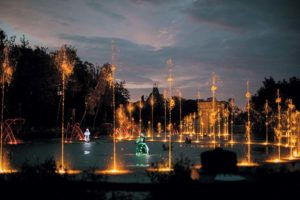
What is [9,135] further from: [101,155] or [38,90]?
[101,155]

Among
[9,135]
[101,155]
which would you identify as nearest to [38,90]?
[9,135]

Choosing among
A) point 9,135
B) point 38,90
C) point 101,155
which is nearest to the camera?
point 101,155

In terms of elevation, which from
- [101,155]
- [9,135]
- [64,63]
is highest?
[64,63]

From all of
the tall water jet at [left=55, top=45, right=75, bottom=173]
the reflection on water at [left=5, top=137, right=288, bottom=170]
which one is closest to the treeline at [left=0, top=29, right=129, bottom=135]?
the tall water jet at [left=55, top=45, right=75, bottom=173]

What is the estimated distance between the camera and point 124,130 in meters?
87.2

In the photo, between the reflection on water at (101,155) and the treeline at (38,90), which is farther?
the treeline at (38,90)

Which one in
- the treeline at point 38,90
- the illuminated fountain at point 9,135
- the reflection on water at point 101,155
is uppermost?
the treeline at point 38,90

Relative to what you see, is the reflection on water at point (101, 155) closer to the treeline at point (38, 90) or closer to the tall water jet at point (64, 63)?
the treeline at point (38, 90)

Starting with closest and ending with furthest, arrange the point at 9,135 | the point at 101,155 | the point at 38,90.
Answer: the point at 101,155 < the point at 9,135 < the point at 38,90

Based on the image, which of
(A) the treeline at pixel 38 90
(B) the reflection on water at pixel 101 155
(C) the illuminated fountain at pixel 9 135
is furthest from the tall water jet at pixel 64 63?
(B) the reflection on water at pixel 101 155

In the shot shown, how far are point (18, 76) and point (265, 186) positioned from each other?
5665cm

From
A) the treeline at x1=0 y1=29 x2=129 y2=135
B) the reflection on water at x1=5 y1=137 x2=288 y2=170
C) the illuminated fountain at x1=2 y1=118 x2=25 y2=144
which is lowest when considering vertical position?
the reflection on water at x1=5 y1=137 x2=288 y2=170

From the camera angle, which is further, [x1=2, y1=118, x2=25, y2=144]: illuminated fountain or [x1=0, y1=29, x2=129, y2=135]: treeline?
[x1=0, y1=29, x2=129, y2=135]: treeline

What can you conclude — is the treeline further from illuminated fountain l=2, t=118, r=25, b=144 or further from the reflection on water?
the reflection on water
